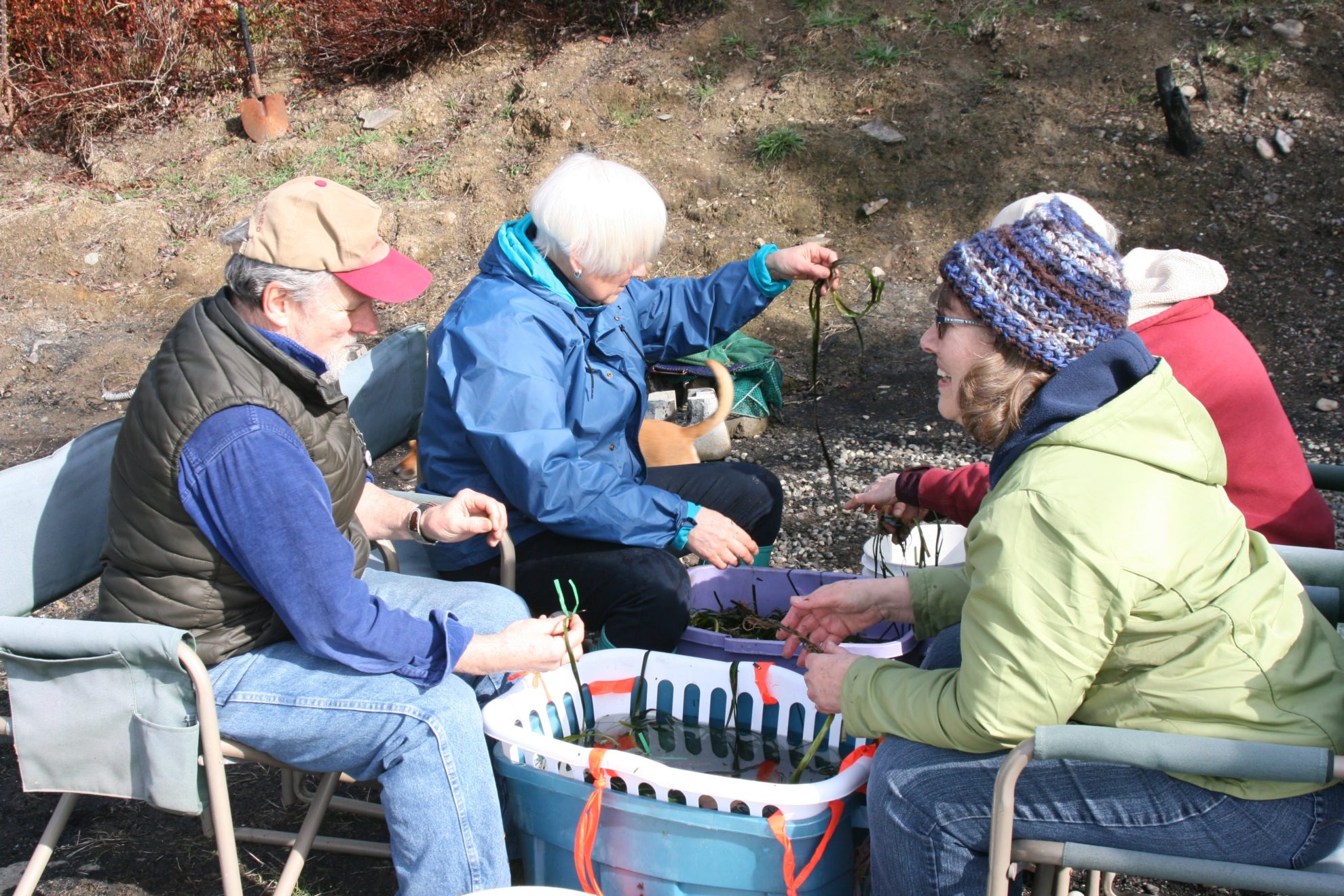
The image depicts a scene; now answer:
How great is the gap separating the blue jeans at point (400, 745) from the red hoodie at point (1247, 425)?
1.91 m

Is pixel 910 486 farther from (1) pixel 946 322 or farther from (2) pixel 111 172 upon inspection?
(2) pixel 111 172

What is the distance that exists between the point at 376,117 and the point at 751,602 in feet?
23.6

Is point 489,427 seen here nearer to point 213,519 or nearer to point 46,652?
point 213,519

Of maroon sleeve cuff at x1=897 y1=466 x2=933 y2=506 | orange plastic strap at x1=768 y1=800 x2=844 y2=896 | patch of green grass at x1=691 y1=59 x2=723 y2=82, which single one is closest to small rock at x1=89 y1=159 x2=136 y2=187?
patch of green grass at x1=691 y1=59 x2=723 y2=82

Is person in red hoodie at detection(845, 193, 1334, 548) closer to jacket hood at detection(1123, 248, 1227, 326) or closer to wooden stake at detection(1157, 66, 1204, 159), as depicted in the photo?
jacket hood at detection(1123, 248, 1227, 326)

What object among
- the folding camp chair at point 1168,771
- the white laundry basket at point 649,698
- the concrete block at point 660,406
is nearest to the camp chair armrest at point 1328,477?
the folding camp chair at point 1168,771

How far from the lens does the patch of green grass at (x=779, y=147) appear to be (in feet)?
25.0

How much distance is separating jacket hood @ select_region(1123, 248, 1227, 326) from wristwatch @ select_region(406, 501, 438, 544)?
1.90 metres

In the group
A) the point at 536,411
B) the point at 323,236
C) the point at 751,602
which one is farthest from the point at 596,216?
the point at 751,602

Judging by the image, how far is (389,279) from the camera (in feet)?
7.61

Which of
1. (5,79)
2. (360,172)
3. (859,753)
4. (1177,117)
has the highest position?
(5,79)

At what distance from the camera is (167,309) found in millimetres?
7285

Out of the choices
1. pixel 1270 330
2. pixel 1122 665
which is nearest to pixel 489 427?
pixel 1122 665

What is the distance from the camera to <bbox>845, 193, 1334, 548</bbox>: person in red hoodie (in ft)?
8.55
